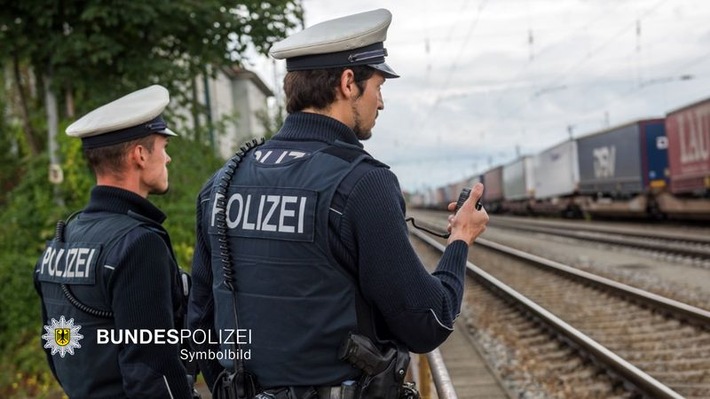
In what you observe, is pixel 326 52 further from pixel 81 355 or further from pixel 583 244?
pixel 583 244

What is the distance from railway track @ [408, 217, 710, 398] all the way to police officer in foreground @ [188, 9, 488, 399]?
4.09 m

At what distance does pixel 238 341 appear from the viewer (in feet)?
7.62

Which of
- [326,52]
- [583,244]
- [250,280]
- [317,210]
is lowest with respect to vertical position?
[583,244]

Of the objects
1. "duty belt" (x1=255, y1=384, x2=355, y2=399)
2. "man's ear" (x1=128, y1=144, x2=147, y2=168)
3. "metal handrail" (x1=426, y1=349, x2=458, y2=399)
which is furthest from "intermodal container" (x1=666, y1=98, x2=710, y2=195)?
"duty belt" (x1=255, y1=384, x2=355, y2=399)

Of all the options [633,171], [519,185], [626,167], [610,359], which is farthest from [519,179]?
[610,359]

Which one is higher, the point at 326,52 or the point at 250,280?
the point at 326,52

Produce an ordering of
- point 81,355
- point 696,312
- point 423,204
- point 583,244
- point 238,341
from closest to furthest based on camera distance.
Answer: point 238,341 → point 81,355 → point 696,312 → point 583,244 → point 423,204

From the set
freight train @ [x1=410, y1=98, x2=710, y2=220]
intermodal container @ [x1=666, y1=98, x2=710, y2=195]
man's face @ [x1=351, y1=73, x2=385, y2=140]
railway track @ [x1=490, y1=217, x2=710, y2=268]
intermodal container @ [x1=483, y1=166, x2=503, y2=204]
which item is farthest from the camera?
intermodal container @ [x1=483, y1=166, x2=503, y2=204]

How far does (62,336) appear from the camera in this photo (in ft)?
8.74

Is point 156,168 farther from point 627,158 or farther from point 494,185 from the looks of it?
point 494,185

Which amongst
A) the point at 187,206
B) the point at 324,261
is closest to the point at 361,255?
the point at 324,261

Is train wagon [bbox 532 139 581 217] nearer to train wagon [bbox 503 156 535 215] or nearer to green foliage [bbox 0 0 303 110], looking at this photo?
train wagon [bbox 503 156 535 215]

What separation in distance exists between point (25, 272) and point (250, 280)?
8.55 m

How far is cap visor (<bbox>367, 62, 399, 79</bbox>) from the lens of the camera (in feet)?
7.92
